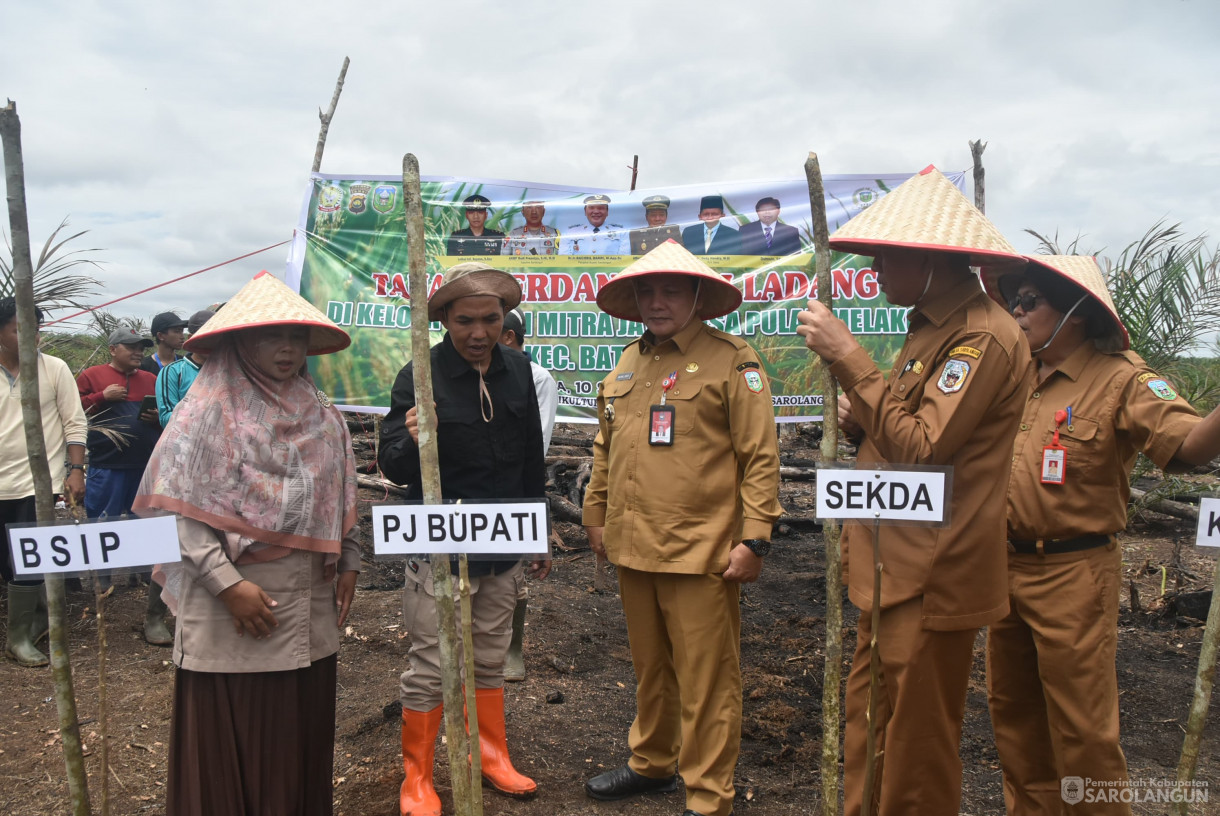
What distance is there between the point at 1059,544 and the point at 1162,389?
1.99 feet

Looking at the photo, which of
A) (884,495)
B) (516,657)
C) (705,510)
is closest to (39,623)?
(516,657)

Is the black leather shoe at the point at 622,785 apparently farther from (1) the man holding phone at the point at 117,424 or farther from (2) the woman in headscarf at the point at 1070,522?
(1) the man holding phone at the point at 117,424

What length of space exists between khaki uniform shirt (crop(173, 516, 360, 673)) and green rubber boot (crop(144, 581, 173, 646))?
3054mm

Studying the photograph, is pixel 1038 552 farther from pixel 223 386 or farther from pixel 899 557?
pixel 223 386

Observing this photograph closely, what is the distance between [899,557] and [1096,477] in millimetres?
921

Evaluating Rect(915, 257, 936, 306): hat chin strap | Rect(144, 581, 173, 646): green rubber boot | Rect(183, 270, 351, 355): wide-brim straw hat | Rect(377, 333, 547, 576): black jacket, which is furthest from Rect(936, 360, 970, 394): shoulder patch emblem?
Rect(144, 581, 173, 646): green rubber boot

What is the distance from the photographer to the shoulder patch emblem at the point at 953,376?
6.72 ft

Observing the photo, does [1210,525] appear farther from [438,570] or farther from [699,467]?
[438,570]

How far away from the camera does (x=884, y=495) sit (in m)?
1.89

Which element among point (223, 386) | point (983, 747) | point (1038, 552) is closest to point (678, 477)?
point (1038, 552)

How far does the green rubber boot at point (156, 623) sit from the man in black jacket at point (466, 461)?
2.86 meters

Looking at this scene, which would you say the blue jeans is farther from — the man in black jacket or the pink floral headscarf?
the pink floral headscarf

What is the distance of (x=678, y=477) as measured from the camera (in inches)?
115

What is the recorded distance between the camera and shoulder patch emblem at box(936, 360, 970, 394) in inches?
80.7
